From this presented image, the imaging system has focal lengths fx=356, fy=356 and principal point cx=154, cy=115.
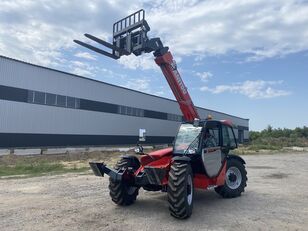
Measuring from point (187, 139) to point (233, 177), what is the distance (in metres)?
2.33

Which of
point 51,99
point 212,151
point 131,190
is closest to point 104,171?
point 131,190

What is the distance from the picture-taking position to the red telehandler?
24.8 ft

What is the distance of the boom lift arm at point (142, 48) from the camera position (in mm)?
11367

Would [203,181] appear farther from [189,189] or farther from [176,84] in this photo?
[176,84]

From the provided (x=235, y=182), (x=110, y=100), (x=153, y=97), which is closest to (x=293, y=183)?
(x=235, y=182)

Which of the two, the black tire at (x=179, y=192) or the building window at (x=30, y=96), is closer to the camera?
the black tire at (x=179, y=192)

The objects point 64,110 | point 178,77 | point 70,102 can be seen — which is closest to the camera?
point 178,77

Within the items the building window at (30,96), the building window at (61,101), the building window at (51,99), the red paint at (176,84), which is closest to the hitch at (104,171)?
the red paint at (176,84)

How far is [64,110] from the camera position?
29688 millimetres

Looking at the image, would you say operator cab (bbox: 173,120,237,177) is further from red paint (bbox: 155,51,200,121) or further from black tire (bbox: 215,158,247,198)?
red paint (bbox: 155,51,200,121)

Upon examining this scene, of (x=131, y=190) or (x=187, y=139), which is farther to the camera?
(x=187, y=139)

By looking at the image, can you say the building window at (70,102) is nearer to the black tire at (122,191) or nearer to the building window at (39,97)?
the building window at (39,97)

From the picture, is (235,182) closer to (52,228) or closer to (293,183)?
(293,183)

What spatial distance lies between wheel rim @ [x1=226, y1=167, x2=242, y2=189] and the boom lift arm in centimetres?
359
